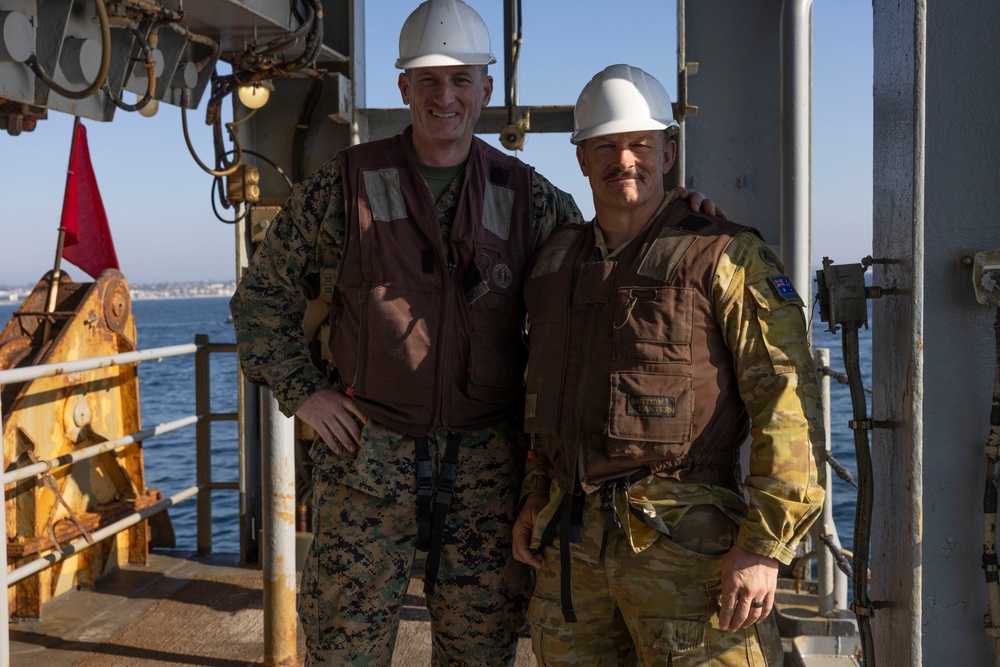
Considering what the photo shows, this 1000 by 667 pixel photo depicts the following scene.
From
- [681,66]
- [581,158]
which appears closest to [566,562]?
[581,158]

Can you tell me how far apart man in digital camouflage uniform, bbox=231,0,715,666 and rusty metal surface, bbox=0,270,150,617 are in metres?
1.84

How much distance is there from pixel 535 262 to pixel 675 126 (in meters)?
0.53

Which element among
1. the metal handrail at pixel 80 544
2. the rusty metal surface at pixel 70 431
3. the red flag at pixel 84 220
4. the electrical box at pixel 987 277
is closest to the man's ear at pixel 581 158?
the electrical box at pixel 987 277

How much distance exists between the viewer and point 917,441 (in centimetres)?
195

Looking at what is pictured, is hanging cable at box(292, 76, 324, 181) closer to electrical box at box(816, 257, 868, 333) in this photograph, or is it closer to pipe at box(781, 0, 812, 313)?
pipe at box(781, 0, 812, 313)

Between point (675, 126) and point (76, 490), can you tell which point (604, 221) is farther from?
point (76, 490)

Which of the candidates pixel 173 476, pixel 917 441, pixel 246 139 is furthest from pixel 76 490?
pixel 173 476

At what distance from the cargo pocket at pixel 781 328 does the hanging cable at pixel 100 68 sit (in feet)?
7.32

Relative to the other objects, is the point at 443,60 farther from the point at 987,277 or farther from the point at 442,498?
the point at 987,277

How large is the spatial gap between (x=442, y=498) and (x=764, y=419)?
36.2 inches

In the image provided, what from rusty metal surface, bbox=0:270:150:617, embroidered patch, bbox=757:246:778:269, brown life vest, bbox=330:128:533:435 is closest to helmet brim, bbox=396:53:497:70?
brown life vest, bbox=330:128:533:435

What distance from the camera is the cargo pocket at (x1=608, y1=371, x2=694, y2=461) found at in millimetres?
2180

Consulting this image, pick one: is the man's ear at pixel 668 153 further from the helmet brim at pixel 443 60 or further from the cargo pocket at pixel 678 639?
the cargo pocket at pixel 678 639

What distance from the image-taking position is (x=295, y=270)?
2777 millimetres
